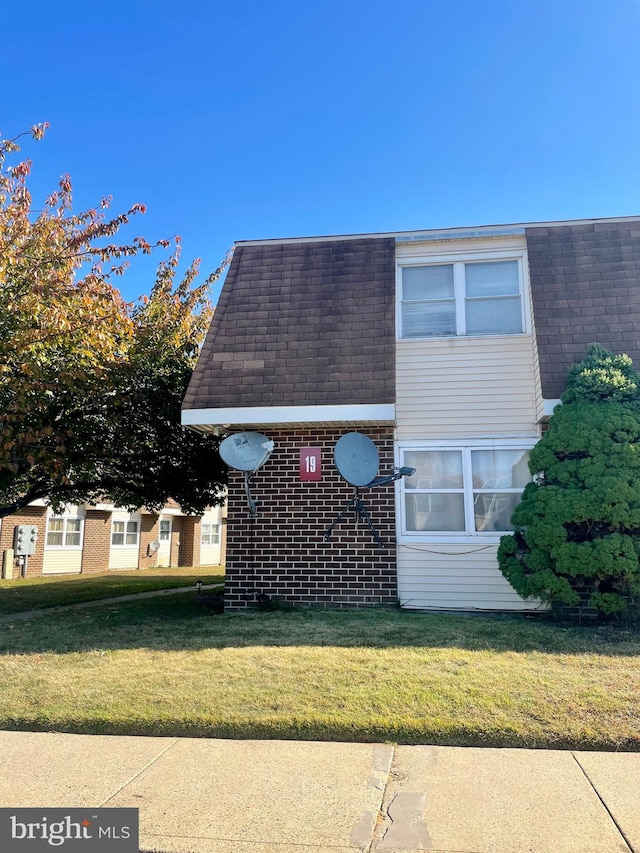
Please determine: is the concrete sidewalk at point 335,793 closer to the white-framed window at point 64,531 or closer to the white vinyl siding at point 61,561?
the white vinyl siding at point 61,561

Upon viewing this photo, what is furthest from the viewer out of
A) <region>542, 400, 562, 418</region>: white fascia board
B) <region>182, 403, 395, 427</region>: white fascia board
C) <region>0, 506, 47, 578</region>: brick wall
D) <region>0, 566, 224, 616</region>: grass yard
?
<region>0, 506, 47, 578</region>: brick wall

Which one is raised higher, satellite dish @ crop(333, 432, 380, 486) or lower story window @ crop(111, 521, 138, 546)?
satellite dish @ crop(333, 432, 380, 486)

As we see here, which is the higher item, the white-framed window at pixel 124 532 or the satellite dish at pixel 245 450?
the satellite dish at pixel 245 450

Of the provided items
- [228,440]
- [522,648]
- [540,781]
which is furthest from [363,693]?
[228,440]

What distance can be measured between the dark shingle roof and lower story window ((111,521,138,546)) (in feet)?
63.3

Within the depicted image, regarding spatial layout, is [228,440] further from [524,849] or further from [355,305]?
[524,849]

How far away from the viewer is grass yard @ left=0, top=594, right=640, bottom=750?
4645mm

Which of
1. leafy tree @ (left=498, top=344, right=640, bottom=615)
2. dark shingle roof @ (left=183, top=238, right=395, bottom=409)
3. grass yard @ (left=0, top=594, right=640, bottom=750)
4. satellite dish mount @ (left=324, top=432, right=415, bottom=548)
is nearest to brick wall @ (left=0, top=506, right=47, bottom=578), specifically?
dark shingle roof @ (left=183, top=238, right=395, bottom=409)

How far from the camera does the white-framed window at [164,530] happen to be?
3083 centimetres

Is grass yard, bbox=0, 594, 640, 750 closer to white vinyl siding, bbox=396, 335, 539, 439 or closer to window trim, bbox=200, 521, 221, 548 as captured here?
white vinyl siding, bbox=396, 335, 539, 439

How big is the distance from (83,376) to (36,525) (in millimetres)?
15905
